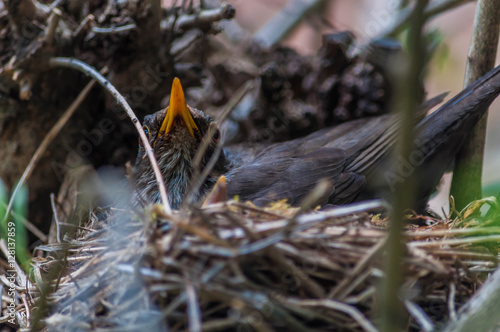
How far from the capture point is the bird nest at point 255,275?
150 centimetres

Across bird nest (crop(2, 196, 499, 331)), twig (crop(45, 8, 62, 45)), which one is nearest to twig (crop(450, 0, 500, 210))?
bird nest (crop(2, 196, 499, 331))

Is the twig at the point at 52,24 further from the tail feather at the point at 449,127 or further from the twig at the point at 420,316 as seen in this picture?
the twig at the point at 420,316

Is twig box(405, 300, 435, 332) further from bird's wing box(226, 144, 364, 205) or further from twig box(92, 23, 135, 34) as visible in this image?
twig box(92, 23, 135, 34)

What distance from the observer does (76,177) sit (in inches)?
125

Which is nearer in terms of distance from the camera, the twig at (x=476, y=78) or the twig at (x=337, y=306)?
the twig at (x=337, y=306)

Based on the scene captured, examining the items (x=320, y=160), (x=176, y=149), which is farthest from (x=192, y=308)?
(x=320, y=160)

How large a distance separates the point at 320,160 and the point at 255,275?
1258mm

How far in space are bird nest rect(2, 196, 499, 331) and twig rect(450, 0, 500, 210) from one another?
3.38 ft

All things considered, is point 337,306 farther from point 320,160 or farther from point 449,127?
point 449,127

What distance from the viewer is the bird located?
100 inches

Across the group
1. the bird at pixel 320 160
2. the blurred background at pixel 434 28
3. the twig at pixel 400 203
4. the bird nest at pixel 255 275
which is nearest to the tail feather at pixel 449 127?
the bird at pixel 320 160

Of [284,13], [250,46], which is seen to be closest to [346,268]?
[250,46]

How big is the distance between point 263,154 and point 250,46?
1598mm

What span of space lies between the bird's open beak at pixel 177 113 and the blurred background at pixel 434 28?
50.5 inches
